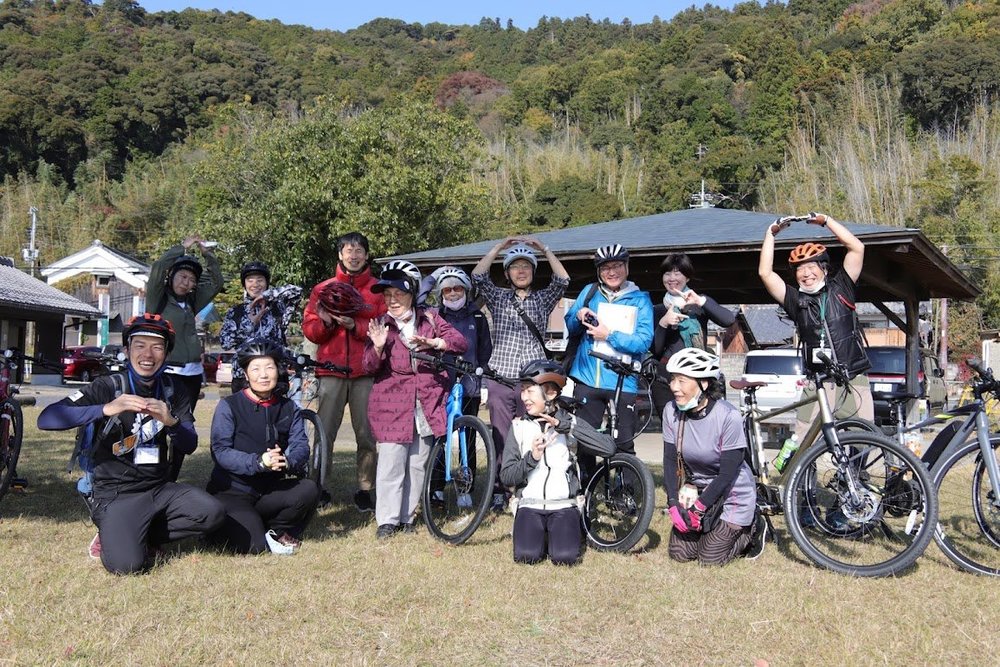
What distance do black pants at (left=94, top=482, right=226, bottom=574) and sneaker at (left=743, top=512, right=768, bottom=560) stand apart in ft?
9.83

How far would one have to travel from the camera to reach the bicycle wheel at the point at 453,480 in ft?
17.5

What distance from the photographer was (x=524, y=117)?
7362 cm

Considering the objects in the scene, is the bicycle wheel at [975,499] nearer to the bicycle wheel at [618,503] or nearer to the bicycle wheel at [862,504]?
the bicycle wheel at [862,504]

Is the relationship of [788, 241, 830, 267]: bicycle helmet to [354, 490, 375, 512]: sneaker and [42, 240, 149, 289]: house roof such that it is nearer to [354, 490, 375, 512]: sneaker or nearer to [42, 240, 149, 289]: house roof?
[354, 490, 375, 512]: sneaker

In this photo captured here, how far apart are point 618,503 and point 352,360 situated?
86.7 inches

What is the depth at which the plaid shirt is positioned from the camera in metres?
5.91

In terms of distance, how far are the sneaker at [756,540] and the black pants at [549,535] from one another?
0.99 m

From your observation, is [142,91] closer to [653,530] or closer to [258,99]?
[258,99]

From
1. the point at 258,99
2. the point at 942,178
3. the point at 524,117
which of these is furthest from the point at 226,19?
the point at 942,178

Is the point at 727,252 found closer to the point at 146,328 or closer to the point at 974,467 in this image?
the point at 974,467

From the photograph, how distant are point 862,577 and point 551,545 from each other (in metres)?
1.65

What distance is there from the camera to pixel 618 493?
5180 mm

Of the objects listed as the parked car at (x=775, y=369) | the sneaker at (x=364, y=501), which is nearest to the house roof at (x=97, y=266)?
the parked car at (x=775, y=369)

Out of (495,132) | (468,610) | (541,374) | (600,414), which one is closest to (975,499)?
(600,414)
